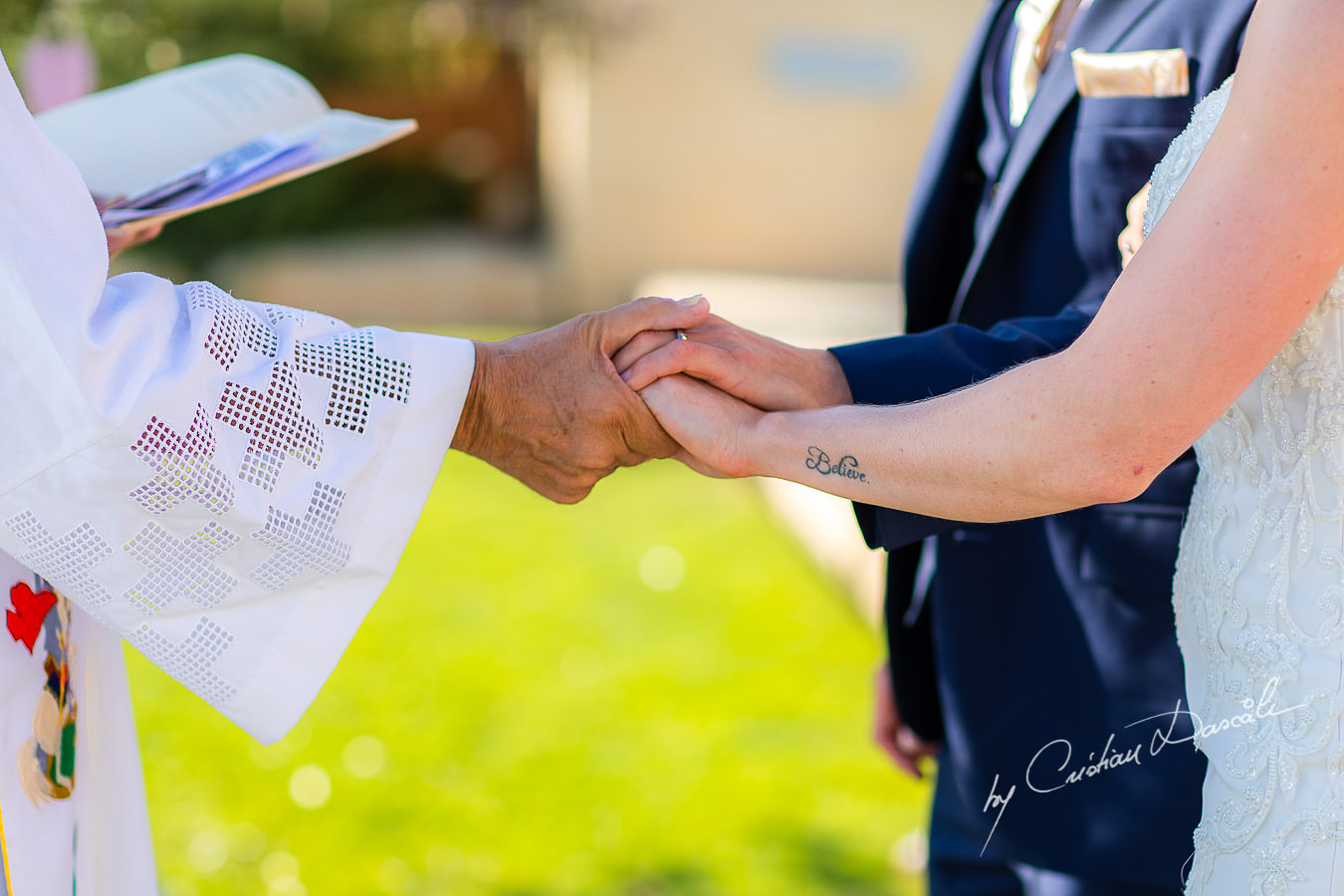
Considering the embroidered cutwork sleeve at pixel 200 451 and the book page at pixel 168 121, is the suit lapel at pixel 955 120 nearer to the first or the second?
the embroidered cutwork sleeve at pixel 200 451

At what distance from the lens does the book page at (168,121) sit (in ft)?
6.07

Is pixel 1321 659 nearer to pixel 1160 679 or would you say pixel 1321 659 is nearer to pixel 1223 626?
pixel 1223 626

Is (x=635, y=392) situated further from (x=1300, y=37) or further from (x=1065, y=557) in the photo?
(x=1300, y=37)

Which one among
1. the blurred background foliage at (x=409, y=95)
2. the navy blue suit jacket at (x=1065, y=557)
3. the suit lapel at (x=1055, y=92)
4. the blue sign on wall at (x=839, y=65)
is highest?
the suit lapel at (x=1055, y=92)

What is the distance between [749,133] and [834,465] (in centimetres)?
885

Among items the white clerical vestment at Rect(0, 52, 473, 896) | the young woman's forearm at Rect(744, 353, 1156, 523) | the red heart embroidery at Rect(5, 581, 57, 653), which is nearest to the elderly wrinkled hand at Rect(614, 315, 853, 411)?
the young woman's forearm at Rect(744, 353, 1156, 523)

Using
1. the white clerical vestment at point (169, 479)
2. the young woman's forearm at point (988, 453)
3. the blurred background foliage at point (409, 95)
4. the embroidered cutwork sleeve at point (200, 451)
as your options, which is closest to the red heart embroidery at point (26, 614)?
the white clerical vestment at point (169, 479)

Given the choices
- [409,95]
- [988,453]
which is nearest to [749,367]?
[988,453]

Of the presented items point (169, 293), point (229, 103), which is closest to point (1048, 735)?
point (169, 293)

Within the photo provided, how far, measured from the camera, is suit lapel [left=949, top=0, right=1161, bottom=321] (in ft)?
5.29

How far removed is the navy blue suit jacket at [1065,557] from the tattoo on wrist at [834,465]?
0.10 metres

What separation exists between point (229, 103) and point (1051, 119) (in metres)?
1.33

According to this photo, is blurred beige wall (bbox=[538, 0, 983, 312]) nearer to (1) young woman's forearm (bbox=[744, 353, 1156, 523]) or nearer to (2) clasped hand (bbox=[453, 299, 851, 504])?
(2) clasped hand (bbox=[453, 299, 851, 504])

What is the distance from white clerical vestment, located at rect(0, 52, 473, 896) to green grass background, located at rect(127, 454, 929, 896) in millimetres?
1738
